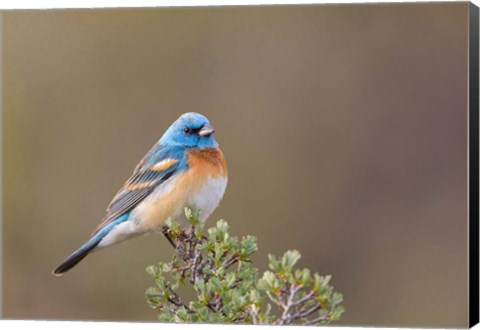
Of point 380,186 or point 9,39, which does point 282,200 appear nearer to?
point 380,186

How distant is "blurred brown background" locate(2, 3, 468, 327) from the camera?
5.83 m

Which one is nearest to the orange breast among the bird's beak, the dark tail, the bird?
the bird

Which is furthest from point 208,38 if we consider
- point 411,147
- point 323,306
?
point 323,306

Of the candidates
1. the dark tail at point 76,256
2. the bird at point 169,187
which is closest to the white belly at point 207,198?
the bird at point 169,187

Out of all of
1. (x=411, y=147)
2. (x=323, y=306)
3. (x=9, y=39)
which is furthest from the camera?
(x=9, y=39)

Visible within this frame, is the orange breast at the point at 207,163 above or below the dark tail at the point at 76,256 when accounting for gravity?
above

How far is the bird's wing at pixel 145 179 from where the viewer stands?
605 centimetres

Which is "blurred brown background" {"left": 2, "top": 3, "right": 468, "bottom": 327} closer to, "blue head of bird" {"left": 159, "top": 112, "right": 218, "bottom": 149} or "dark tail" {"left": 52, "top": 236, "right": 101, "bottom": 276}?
"blue head of bird" {"left": 159, "top": 112, "right": 218, "bottom": 149}

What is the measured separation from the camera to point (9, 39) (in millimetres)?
6750

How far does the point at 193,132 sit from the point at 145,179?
0.43 meters

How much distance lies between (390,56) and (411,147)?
592mm

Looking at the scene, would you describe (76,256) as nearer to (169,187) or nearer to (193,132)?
(169,187)

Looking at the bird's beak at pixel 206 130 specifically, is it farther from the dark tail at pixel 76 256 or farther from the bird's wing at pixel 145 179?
the dark tail at pixel 76 256

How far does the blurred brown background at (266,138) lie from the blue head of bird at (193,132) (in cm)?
19
